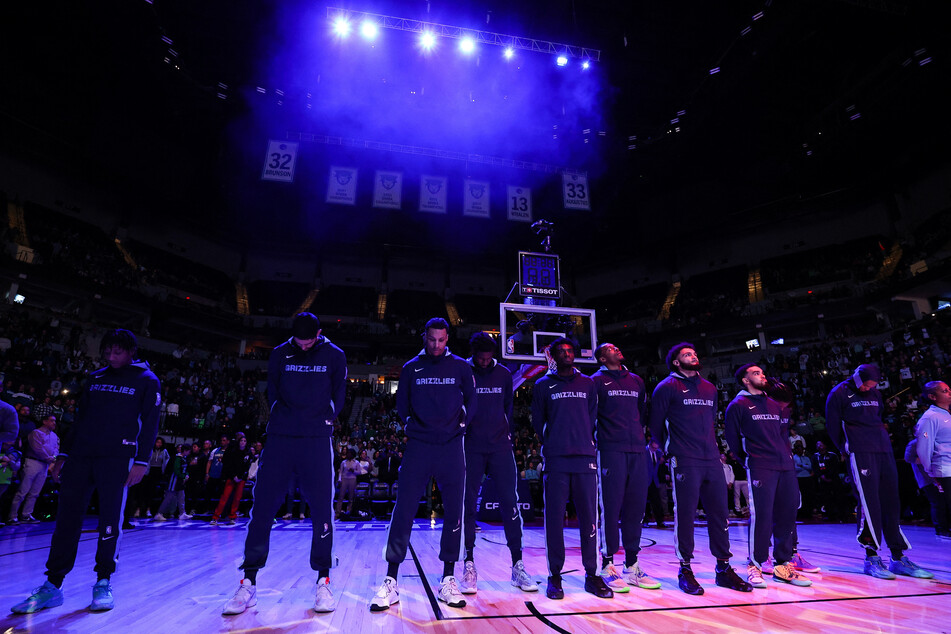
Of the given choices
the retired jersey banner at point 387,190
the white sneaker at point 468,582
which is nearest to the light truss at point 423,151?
the retired jersey banner at point 387,190

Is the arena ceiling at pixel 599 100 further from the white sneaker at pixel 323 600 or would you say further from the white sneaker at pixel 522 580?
the white sneaker at pixel 323 600

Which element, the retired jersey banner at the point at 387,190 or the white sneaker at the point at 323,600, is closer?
the white sneaker at the point at 323,600

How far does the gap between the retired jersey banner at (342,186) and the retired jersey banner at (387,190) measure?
0.79m

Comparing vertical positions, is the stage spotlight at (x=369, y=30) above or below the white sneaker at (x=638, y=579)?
above

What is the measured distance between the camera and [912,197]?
2356cm

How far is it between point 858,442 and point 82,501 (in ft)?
22.9

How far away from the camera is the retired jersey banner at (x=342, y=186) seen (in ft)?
55.2

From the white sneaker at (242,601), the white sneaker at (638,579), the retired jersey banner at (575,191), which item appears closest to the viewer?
the white sneaker at (242,601)

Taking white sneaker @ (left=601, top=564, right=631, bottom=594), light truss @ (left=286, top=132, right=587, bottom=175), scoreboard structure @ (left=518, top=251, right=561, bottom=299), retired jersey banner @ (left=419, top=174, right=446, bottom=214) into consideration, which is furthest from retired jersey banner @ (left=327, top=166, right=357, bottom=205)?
white sneaker @ (left=601, top=564, right=631, bottom=594)

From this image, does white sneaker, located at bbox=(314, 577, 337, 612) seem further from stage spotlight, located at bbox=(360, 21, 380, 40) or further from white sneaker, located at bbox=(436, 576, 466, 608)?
stage spotlight, located at bbox=(360, 21, 380, 40)

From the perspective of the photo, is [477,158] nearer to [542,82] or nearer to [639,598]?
[542,82]

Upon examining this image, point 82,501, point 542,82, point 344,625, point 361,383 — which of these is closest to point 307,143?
point 542,82

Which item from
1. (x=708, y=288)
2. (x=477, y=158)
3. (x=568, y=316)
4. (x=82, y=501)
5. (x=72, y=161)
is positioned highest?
A: (x=72, y=161)

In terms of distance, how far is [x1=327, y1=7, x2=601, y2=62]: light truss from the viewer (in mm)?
14625
